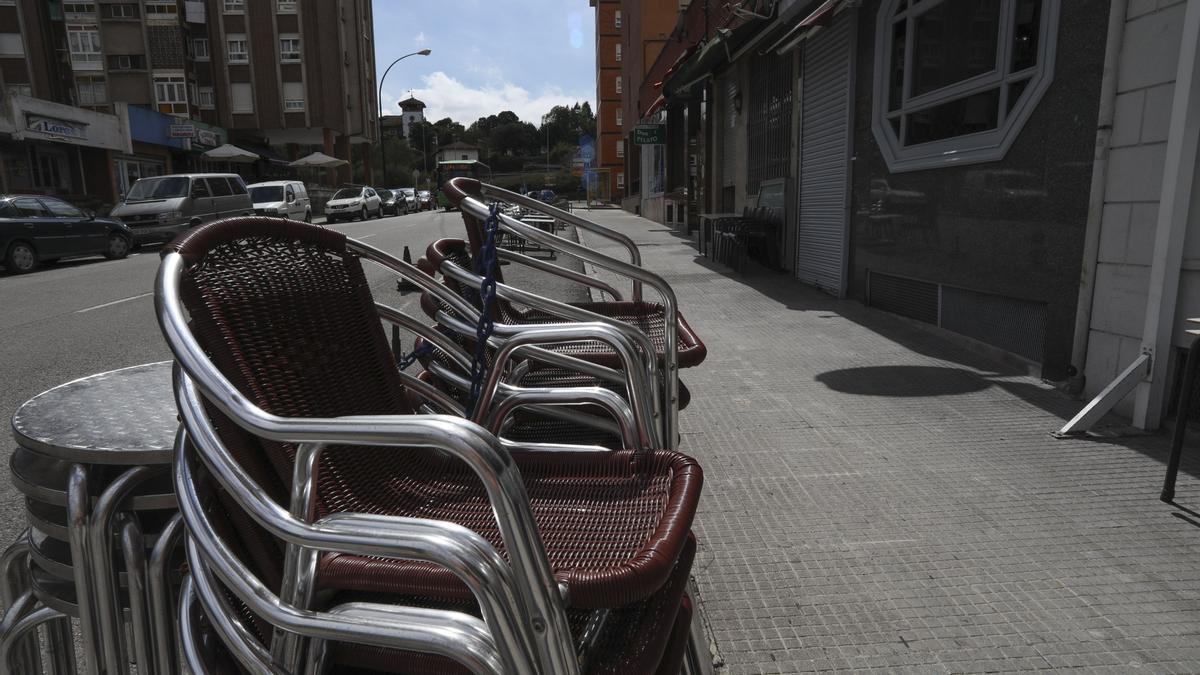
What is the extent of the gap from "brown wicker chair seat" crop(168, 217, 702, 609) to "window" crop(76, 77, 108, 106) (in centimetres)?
4838

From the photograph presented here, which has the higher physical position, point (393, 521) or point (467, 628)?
point (393, 521)

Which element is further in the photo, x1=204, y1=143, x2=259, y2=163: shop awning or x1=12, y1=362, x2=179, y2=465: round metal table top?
x1=204, y1=143, x2=259, y2=163: shop awning

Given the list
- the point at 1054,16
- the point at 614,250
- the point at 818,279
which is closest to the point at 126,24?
the point at 614,250

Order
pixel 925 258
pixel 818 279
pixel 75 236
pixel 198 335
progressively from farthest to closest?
pixel 75 236 → pixel 818 279 → pixel 925 258 → pixel 198 335

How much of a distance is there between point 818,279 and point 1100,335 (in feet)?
17.1

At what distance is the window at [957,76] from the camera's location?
5.26 metres

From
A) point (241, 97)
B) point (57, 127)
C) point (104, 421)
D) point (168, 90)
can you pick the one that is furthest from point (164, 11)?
point (104, 421)

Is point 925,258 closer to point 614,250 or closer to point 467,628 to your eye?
point 467,628

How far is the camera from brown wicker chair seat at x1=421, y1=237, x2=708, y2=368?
9.75 feet

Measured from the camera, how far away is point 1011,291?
5398mm

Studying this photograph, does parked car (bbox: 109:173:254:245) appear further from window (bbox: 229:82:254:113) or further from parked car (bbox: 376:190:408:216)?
window (bbox: 229:82:254:113)

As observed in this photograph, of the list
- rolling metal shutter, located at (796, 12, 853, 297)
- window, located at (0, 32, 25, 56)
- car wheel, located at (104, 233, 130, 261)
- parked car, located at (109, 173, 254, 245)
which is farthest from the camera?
window, located at (0, 32, 25, 56)

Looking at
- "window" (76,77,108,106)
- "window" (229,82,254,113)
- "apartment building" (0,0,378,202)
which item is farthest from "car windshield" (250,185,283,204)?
"window" (76,77,108,106)

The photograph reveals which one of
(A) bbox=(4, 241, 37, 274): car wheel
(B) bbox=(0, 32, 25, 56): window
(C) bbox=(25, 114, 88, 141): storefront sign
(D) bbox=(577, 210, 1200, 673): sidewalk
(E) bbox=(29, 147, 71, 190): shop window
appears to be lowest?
(D) bbox=(577, 210, 1200, 673): sidewalk
